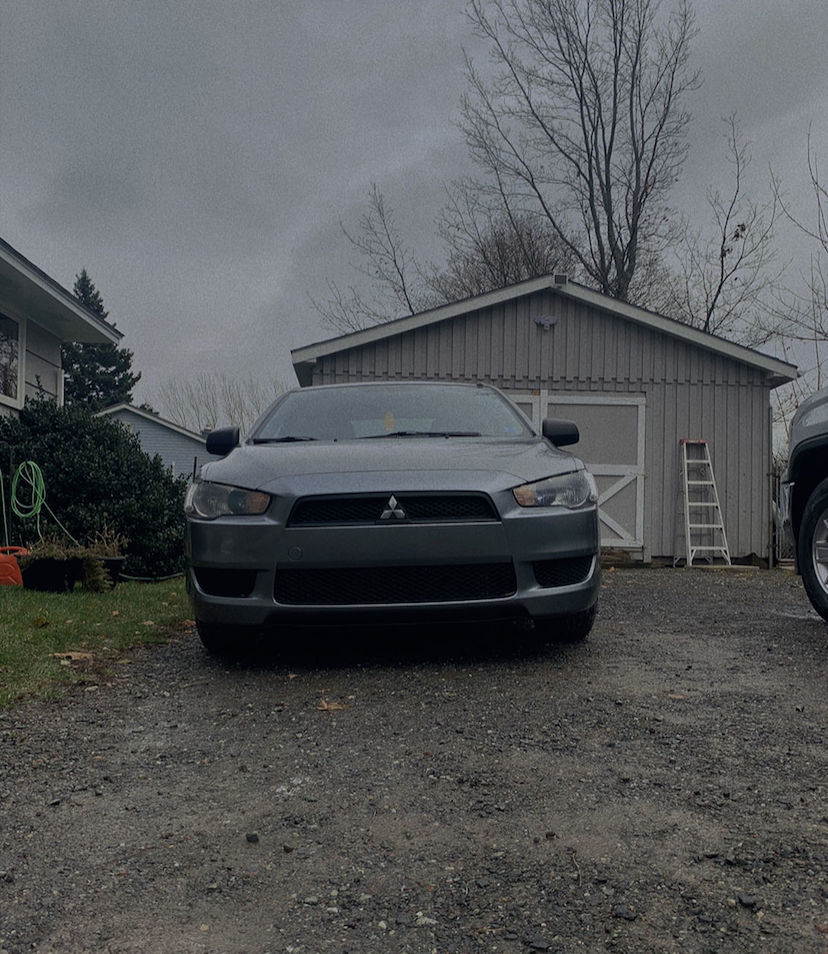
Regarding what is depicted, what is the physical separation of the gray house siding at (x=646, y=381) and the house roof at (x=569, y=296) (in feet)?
0.46

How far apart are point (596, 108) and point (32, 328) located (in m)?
17.4

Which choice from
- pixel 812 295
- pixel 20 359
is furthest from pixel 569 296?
pixel 20 359

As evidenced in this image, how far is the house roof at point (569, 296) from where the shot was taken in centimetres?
1184

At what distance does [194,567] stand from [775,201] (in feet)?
42.0

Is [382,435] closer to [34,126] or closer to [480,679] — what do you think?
[480,679]

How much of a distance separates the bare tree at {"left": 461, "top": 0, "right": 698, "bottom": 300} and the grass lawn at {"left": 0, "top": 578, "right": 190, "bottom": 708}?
1974 cm

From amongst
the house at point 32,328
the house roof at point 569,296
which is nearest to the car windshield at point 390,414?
the house at point 32,328

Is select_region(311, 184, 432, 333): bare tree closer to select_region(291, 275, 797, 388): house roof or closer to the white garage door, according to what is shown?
select_region(291, 275, 797, 388): house roof

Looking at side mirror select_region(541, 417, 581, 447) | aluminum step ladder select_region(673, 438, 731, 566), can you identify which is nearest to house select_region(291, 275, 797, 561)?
aluminum step ladder select_region(673, 438, 731, 566)

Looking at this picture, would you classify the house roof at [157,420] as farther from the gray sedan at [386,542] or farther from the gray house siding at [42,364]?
the gray sedan at [386,542]

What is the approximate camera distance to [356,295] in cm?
2877

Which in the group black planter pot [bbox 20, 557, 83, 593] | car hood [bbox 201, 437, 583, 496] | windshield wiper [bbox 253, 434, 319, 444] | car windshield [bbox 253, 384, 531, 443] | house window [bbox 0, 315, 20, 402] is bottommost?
black planter pot [bbox 20, 557, 83, 593]

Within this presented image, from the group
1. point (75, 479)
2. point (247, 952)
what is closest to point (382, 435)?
point (247, 952)

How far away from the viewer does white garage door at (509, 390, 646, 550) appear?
12125 mm
